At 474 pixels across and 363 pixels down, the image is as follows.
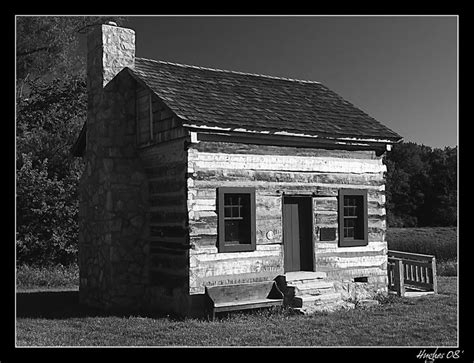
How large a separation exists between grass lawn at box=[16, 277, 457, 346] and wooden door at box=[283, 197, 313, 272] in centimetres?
176

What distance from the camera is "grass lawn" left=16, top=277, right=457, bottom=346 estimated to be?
10945 mm

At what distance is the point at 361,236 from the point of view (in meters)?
16.3

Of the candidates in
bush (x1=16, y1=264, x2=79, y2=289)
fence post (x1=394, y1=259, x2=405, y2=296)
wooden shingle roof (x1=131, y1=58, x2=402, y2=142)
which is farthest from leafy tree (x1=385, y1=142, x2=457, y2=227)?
fence post (x1=394, y1=259, x2=405, y2=296)

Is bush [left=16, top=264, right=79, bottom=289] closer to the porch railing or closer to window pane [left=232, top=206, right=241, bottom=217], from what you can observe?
window pane [left=232, top=206, right=241, bottom=217]

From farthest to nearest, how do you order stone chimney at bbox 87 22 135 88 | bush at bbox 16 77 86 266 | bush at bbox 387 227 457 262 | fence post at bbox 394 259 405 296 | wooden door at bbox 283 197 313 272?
bush at bbox 387 227 457 262
bush at bbox 16 77 86 266
fence post at bbox 394 259 405 296
stone chimney at bbox 87 22 135 88
wooden door at bbox 283 197 313 272

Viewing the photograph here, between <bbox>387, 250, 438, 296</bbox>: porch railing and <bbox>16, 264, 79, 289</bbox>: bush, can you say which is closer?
<bbox>387, 250, 438, 296</bbox>: porch railing

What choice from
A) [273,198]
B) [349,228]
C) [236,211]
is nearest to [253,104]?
[273,198]

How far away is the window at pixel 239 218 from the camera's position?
14.2m

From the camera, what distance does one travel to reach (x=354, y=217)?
53.1 ft

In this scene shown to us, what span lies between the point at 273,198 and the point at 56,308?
6.01 metres

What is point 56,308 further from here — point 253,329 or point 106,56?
point 106,56

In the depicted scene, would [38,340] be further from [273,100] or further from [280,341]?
[273,100]

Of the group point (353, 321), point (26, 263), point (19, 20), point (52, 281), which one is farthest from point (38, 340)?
point (19, 20)

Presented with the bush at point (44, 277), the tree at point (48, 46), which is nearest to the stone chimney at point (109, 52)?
the bush at point (44, 277)
